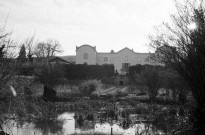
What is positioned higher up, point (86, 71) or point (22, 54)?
point (86, 71)

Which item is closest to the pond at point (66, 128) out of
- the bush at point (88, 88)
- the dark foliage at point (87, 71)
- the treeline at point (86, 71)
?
the bush at point (88, 88)

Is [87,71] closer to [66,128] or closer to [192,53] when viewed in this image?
[66,128]

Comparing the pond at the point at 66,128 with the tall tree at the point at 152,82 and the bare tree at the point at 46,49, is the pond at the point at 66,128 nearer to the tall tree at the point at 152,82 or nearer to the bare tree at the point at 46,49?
the tall tree at the point at 152,82

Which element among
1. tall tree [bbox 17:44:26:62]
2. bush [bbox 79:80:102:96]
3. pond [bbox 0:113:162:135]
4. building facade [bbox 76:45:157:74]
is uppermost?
building facade [bbox 76:45:157:74]

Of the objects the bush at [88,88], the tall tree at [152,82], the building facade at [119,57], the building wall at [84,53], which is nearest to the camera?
the tall tree at [152,82]

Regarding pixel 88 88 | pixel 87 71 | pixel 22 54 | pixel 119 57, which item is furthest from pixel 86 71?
pixel 22 54

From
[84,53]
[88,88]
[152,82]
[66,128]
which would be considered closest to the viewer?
[66,128]

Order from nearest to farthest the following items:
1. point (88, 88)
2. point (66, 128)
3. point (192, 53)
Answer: point (192, 53)
point (66, 128)
point (88, 88)

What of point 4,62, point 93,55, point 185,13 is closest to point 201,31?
point 185,13

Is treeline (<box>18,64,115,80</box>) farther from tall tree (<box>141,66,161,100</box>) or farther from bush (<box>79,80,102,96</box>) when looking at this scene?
tall tree (<box>141,66,161,100</box>)

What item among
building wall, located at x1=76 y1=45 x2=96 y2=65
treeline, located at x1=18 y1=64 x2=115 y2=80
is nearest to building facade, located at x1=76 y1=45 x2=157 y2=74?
building wall, located at x1=76 y1=45 x2=96 y2=65

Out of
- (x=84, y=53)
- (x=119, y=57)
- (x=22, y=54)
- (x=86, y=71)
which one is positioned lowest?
(x=22, y=54)

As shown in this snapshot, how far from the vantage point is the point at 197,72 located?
844 cm

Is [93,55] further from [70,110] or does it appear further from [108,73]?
[70,110]
